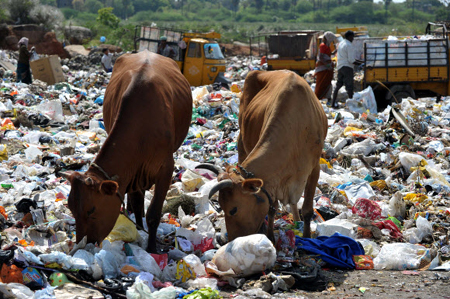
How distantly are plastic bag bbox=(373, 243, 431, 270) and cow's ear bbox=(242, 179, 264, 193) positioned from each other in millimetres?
1435

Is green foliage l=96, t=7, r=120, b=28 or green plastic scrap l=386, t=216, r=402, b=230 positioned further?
green foliage l=96, t=7, r=120, b=28

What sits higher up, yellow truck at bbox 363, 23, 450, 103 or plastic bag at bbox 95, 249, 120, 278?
yellow truck at bbox 363, 23, 450, 103

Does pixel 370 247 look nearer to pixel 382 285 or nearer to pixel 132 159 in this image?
pixel 382 285

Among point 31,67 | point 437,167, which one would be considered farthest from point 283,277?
point 31,67

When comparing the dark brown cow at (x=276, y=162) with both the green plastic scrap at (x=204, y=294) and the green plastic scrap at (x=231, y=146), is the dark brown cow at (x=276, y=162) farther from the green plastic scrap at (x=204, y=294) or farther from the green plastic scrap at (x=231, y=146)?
the green plastic scrap at (x=231, y=146)

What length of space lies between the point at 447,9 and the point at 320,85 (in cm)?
6623

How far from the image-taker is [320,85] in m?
14.5

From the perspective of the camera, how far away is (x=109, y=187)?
4867 mm

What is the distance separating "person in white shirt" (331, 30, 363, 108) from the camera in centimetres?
1363

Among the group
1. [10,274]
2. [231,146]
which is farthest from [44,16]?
[10,274]

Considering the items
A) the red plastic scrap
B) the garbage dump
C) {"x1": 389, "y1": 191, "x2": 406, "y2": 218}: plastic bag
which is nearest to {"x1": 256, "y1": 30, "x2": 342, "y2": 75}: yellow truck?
the garbage dump

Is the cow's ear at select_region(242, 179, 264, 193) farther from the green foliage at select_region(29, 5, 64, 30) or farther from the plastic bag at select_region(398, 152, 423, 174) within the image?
the green foliage at select_region(29, 5, 64, 30)

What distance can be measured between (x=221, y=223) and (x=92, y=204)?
166cm

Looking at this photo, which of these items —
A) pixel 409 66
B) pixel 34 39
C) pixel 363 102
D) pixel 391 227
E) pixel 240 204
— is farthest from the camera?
pixel 34 39
